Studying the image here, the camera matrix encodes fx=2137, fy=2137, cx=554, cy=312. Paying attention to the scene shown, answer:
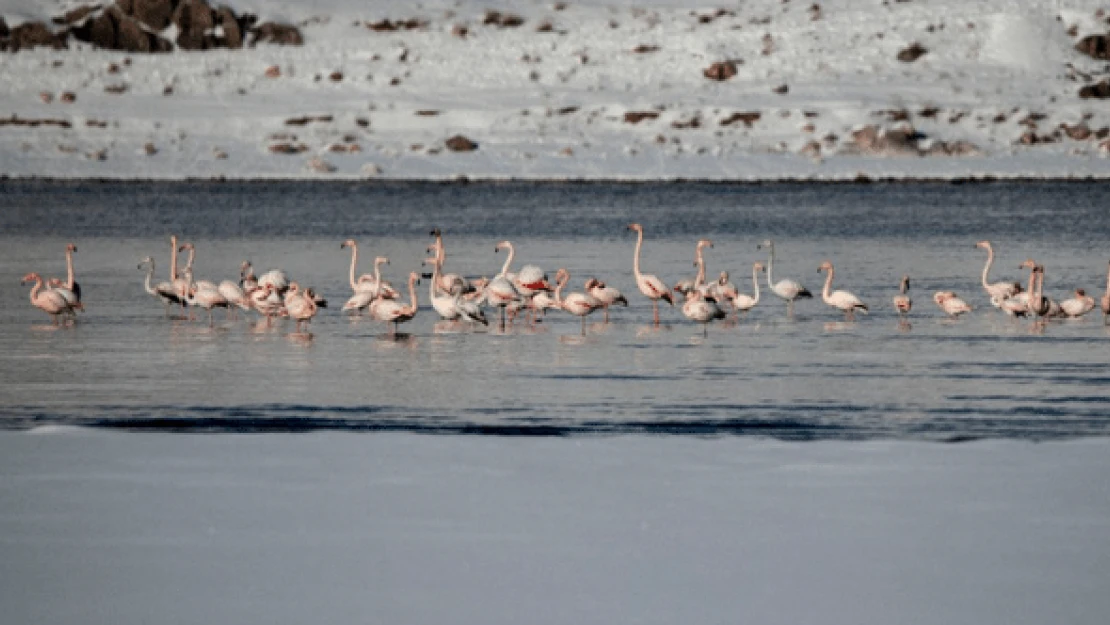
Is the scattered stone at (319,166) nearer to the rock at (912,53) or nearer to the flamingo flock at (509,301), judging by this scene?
the rock at (912,53)

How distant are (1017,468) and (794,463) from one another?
4.21 feet

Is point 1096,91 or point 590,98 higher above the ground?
point 1096,91

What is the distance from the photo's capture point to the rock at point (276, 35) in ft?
295

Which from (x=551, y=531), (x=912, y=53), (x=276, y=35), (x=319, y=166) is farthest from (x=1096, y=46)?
(x=551, y=531)

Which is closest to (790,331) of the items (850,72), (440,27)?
(850,72)

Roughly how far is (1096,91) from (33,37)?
4371 centimetres

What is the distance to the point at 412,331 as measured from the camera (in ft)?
69.6

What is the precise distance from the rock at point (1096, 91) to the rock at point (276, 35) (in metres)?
32.3

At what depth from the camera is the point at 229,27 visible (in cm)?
9200

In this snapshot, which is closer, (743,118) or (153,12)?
(743,118)

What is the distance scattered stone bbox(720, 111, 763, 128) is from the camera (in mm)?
75500

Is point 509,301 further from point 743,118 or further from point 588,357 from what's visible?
point 743,118

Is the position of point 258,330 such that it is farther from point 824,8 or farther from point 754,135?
point 824,8

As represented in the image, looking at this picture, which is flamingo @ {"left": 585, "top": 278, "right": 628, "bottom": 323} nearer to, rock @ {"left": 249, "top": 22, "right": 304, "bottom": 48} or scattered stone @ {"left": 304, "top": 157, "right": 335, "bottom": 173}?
scattered stone @ {"left": 304, "top": 157, "right": 335, "bottom": 173}
